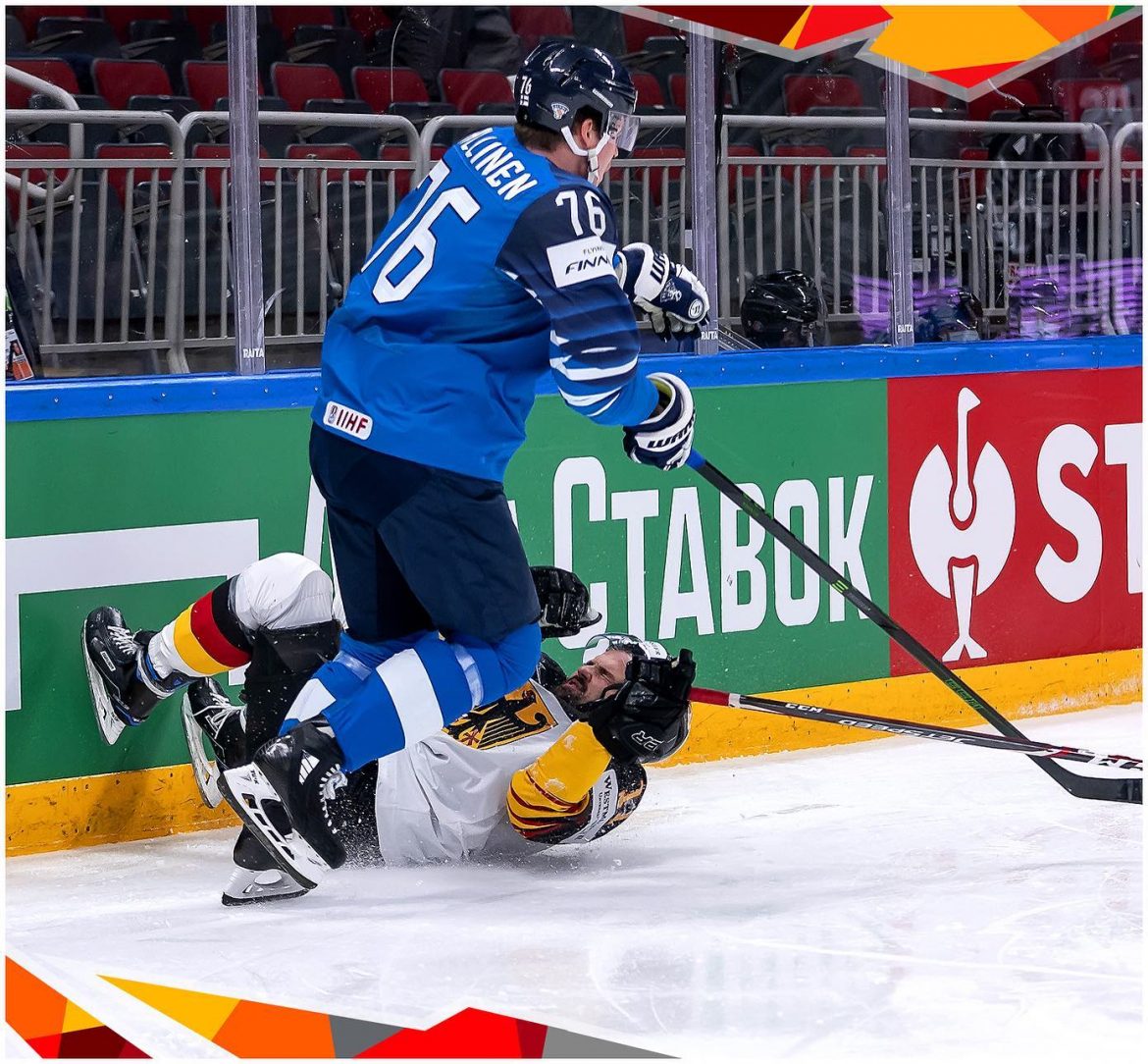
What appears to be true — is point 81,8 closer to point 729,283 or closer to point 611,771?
point 729,283

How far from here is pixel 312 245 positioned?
12.8 feet

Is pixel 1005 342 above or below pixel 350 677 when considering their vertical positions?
above

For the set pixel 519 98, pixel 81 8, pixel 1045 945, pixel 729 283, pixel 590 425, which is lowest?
pixel 1045 945

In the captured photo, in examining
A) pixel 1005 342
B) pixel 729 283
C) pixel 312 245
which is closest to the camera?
pixel 312 245

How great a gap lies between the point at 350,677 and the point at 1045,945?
119 cm

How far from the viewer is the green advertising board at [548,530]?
345cm

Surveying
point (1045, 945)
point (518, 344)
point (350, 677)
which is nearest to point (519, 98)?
point (518, 344)

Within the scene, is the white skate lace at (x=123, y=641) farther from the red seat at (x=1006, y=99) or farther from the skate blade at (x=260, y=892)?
the red seat at (x=1006, y=99)

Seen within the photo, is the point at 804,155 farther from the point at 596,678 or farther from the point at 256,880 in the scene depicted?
the point at 256,880

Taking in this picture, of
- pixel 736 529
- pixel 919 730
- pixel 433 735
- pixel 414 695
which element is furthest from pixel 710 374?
pixel 414 695

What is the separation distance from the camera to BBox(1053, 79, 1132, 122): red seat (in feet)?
16.1

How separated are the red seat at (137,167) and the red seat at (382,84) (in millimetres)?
468

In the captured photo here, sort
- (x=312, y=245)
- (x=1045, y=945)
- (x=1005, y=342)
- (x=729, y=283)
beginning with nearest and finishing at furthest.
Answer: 1. (x=1045, y=945)
2. (x=312, y=245)
3. (x=729, y=283)
4. (x=1005, y=342)

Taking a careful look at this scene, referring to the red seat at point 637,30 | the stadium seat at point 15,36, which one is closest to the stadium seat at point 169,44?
the stadium seat at point 15,36
